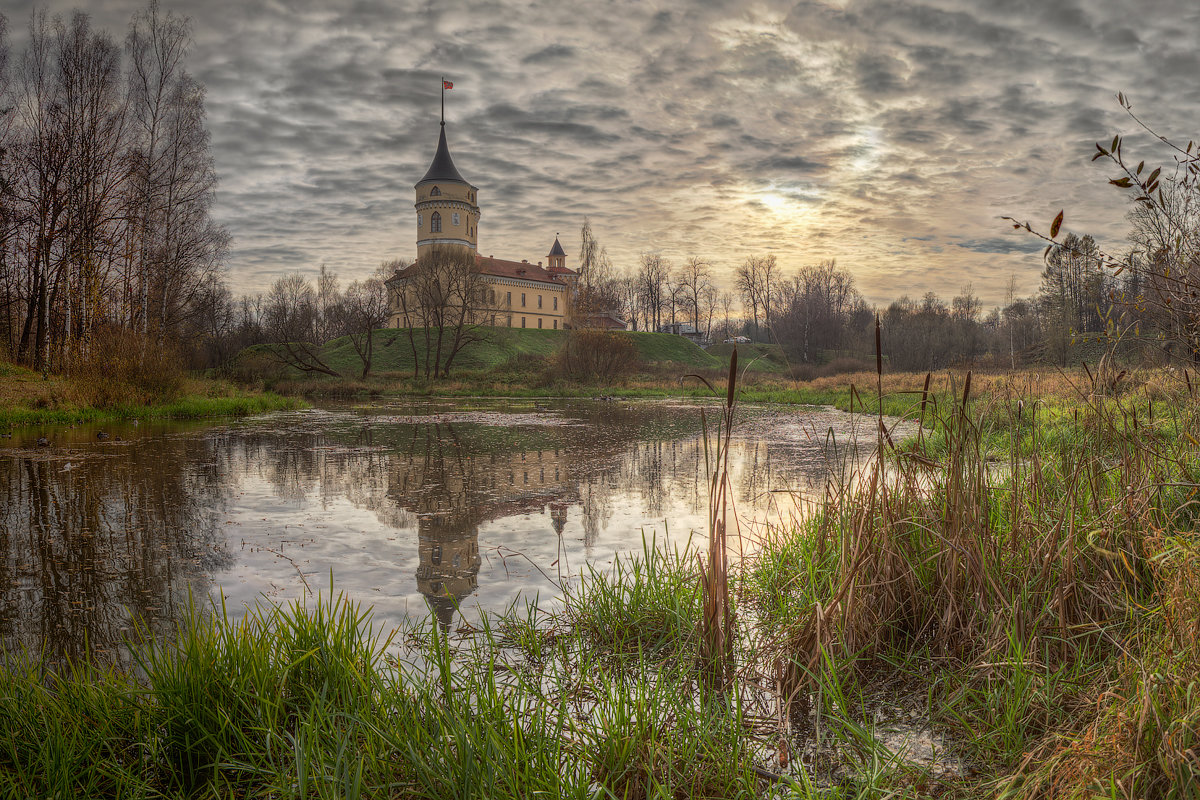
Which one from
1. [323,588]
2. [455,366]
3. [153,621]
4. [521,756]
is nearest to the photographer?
[521,756]

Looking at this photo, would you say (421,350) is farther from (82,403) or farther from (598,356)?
(82,403)

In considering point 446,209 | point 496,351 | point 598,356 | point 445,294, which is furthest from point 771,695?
point 446,209

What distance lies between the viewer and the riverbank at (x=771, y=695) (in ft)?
6.09

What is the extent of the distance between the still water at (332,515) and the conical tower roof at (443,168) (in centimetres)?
5955

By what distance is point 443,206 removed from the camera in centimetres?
Result: 6612

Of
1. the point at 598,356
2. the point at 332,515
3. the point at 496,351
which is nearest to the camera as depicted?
the point at 332,515

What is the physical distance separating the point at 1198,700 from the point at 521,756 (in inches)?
71.7

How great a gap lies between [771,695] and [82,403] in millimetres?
17291

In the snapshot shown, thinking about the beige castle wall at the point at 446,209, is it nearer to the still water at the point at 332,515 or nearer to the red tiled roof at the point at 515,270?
the red tiled roof at the point at 515,270

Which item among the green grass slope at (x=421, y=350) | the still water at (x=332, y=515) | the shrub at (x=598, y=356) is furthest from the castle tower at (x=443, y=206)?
the still water at (x=332, y=515)

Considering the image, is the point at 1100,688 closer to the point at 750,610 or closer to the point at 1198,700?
the point at 1198,700

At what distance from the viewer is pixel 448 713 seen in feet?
6.86

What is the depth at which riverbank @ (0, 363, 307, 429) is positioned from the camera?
45.0 feet

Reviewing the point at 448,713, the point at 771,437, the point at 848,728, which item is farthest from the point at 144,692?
the point at 771,437
